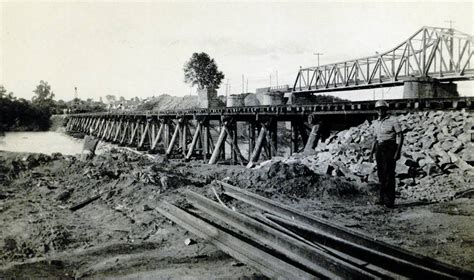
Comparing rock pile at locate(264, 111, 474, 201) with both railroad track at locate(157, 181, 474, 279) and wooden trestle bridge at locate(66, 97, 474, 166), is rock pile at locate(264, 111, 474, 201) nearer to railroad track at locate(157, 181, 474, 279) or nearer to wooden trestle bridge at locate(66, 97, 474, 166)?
wooden trestle bridge at locate(66, 97, 474, 166)

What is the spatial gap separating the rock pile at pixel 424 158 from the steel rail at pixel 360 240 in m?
2.62

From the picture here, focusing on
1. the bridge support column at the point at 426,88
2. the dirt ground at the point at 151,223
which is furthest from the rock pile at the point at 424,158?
the bridge support column at the point at 426,88

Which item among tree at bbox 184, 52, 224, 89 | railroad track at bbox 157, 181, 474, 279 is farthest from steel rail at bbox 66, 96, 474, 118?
tree at bbox 184, 52, 224, 89

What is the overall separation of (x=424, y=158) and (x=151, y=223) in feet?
17.0

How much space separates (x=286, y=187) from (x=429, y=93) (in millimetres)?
16020

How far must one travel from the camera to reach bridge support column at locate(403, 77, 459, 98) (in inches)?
771

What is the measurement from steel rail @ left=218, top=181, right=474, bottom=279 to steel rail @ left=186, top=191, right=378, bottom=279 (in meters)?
0.56

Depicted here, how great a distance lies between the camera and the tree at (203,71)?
60431 millimetres

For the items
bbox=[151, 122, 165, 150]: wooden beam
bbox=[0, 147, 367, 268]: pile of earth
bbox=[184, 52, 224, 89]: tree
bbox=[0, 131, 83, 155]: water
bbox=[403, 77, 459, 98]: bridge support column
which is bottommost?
bbox=[0, 131, 83, 155]: water

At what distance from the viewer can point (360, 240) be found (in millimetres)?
4215

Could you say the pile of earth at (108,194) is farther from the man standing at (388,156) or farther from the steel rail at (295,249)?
the steel rail at (295,249)

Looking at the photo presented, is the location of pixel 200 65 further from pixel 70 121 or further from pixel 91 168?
pixel 91 168

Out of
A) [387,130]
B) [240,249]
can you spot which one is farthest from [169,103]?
[240,249]

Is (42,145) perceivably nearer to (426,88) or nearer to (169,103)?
(426,88)
